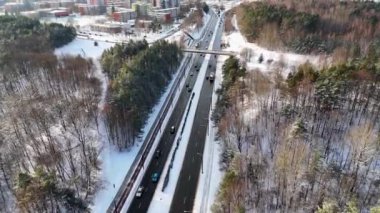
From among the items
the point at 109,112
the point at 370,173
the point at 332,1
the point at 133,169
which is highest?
the point at 332,1

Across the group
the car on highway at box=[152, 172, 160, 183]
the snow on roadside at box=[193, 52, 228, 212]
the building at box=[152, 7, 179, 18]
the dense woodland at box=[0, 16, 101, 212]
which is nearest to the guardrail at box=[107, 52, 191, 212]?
the car on highway at box=[152, 172, 160, 183]

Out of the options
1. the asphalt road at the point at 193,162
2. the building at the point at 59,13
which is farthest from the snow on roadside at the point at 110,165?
the building at the point at 59,13

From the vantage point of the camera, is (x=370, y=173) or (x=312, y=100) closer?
(x=370, y=173)

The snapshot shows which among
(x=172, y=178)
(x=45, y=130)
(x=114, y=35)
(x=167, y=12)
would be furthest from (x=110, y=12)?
(x=172, y=178)

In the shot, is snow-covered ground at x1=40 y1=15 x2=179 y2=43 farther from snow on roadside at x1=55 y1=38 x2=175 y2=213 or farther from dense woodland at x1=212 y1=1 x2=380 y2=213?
dense woodland at x1=212 y1=1 x2=380 y2=213

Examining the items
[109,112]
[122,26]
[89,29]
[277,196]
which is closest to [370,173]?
[277,196]

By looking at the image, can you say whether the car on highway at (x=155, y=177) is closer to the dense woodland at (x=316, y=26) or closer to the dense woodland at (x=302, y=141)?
the dense woodland at (x=302, y=141)

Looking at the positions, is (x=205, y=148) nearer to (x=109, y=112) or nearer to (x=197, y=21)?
(x=109, y=112)
